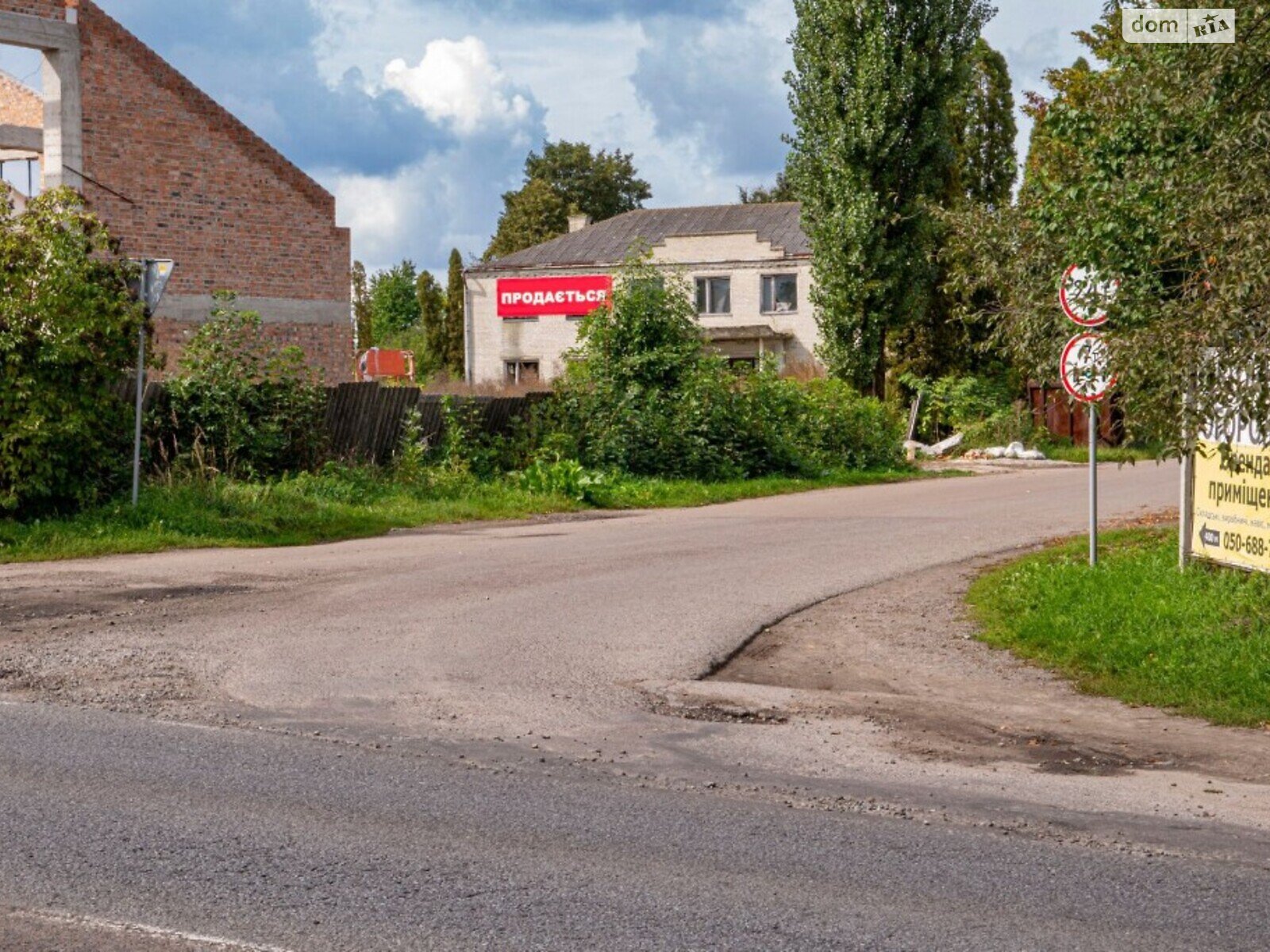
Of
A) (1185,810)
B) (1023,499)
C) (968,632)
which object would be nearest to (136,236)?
(1023,499)

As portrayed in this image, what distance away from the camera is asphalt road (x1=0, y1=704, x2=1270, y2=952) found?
493cm

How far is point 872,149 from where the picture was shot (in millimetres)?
37125

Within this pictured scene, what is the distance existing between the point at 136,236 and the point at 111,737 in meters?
23.7

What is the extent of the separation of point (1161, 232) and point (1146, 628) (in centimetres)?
271

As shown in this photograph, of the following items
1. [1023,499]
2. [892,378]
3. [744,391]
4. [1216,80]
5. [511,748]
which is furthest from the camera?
[892,378]

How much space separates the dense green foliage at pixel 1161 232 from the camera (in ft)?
29.1

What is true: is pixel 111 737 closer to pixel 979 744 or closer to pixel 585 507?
pixel 979 744

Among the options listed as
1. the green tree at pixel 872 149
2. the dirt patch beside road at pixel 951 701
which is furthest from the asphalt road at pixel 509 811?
the green tree at pixel 872 149

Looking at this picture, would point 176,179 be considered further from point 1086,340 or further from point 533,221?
point 533,221

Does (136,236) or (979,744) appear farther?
(136,236)

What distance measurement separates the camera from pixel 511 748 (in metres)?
7.68

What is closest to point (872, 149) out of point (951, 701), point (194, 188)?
point (194, 188)

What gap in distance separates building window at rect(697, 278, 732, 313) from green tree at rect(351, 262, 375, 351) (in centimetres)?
1708

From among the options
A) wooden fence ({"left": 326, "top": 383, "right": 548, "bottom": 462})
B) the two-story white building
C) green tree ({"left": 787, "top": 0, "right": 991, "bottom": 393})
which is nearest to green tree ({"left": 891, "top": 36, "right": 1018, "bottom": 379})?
green tree ({"left": 787, "top": 0, "right": 991, "bottom": 393})
